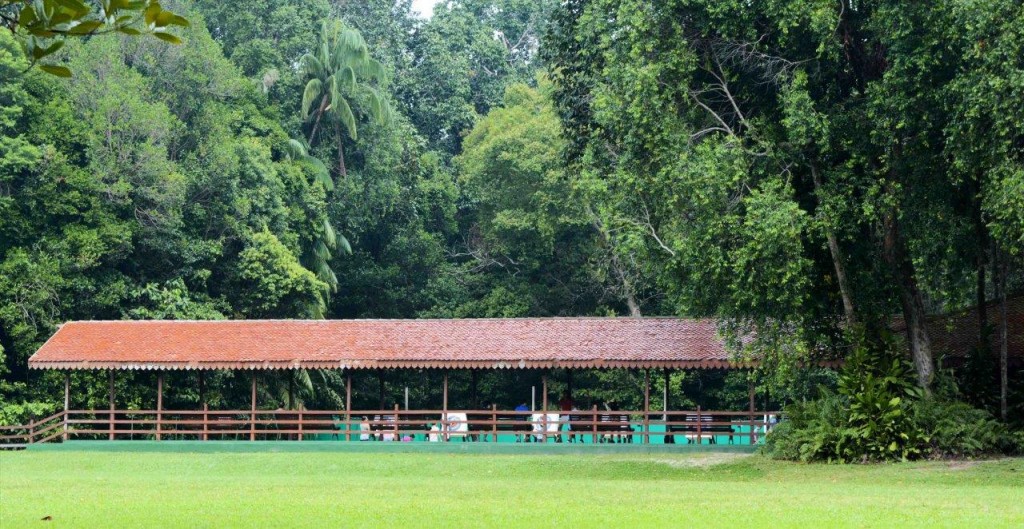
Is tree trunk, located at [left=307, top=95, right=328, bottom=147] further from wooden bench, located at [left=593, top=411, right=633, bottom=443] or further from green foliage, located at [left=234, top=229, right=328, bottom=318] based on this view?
wooden bench, located at [left=593, top=411, right=633, bottom=443]

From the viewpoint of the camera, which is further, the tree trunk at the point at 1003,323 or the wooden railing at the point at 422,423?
the wooden railing at the point at 422,423

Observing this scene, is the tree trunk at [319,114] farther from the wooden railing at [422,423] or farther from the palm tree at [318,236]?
the wooden railing at [422,423]

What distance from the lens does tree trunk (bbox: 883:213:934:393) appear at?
70.8 feet

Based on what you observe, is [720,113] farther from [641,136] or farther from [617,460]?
[617,460]

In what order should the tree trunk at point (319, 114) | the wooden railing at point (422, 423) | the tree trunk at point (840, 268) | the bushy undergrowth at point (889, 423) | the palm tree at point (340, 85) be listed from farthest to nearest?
1. the tree trunk at point (319, 114)
2. the palm tree at point (340, 85)
3. the wooden railing at point (422, 423)
4. the tree trunk at point (840, 268)
5. the bushy undergrowth at point (889, 423)

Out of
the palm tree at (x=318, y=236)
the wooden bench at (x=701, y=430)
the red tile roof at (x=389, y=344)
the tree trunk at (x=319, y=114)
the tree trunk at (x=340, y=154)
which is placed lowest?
the wooden bench at (x=701, y=430)

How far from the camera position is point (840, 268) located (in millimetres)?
21312

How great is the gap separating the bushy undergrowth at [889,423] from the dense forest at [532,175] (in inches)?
19.6

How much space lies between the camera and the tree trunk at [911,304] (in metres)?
21.6

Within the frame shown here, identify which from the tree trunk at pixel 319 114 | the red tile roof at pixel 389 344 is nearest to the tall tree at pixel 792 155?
the red tile roof at pixel 389 344

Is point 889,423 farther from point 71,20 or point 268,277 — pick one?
point 268,277

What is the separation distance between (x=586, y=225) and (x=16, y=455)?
2156cm

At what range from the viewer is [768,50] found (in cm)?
2119

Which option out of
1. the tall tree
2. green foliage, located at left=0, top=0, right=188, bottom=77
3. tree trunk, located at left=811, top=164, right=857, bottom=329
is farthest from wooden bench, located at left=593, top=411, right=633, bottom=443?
green foliage, located at left=0, top=0, right=188, bottom=77
